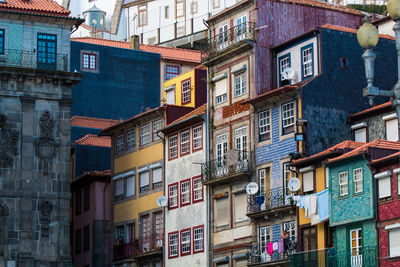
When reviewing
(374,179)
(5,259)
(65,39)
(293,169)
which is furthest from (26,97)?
(374,179)

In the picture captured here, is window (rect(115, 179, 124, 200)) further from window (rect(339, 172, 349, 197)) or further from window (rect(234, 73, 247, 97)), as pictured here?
window (rect(339, 172, 349, 197))

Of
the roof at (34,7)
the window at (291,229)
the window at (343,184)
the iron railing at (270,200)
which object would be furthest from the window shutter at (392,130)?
the roof at (34,7)

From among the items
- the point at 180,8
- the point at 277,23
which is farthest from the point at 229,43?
the point at 180,8

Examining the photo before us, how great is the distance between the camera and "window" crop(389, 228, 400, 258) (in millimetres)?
46681

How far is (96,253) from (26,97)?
12687 millimetres

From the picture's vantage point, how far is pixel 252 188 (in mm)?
56938

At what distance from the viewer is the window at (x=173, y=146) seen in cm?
6612

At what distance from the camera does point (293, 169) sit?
55.2 metres

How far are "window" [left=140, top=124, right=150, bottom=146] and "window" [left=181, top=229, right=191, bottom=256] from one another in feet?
25.9

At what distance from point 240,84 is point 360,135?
8.25 metres

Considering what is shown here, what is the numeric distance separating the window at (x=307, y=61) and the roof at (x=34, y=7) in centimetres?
1724

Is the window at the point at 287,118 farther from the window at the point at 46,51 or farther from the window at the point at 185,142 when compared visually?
the window at the point at 46,51

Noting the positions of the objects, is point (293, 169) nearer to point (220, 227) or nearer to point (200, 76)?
point (220, 227)

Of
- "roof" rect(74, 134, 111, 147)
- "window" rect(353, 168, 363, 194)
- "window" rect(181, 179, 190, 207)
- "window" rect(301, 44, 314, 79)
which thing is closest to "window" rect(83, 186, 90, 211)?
"roof" rect(74, 134, 111, 147)
